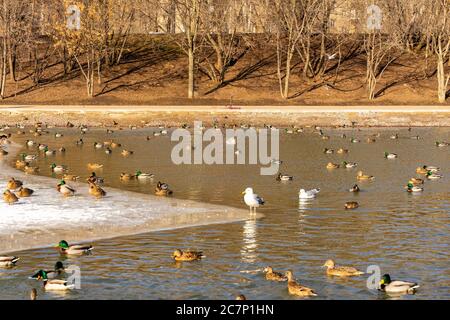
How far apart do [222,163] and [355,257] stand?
79.3 ft

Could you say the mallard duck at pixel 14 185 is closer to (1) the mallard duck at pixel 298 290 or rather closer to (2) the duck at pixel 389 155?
(1) the mallard duck at pixel 298 290

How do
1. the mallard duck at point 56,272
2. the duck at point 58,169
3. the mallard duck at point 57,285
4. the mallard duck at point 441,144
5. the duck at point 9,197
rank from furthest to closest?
the mallard duck at point 441,144 → the duck at point 58,169 → the duck at point 9,197 → the mallard duck at point 56,272 → the mallard duck at point 57,285

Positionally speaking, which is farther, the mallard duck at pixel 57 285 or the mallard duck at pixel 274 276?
the mallard duck at pixel 274 276

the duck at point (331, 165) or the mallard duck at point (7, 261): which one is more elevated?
the duck at point (331, 165)

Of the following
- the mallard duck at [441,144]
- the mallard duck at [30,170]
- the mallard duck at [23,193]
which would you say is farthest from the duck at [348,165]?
the mallard duck at [23,193]

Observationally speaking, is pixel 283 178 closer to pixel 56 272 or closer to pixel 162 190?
pixel 162 190

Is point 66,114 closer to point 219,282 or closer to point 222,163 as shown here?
point 222,163

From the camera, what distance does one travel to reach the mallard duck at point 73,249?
25.9 m

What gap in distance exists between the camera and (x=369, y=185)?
41250 mm

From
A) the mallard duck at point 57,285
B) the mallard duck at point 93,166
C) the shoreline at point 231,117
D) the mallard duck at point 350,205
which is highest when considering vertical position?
the shoreline at point 231,117

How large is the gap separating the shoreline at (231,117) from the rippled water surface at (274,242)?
26118mm

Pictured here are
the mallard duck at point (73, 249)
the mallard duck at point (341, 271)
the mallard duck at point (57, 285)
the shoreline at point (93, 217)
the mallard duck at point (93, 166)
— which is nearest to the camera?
the mallard duck at point (57, 285)

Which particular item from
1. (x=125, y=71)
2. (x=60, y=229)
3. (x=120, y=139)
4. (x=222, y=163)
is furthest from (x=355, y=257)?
(x=125, y=71)

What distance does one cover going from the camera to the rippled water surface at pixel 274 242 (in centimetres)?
2262
